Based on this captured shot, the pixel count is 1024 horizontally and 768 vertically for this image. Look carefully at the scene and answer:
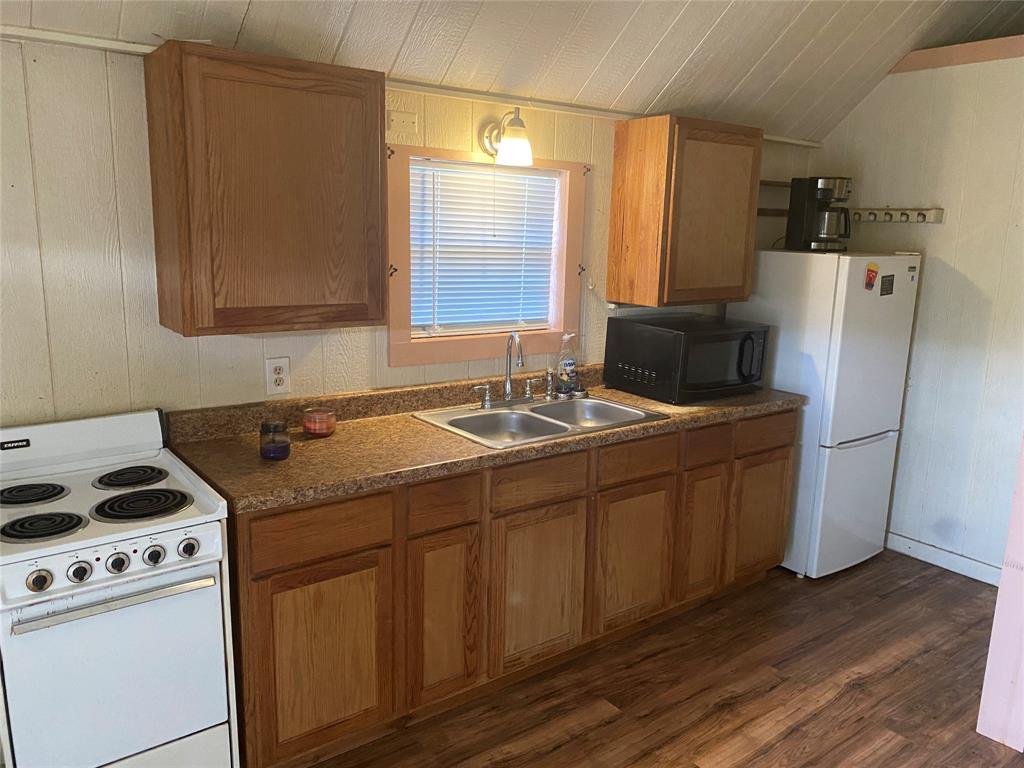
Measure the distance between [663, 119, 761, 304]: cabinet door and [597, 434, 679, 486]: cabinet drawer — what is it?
0.65 metres

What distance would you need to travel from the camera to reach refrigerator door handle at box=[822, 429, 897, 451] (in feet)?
11.3

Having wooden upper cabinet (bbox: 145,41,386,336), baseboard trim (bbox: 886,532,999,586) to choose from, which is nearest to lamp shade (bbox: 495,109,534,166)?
wooden upper cabinet (bbox: 145,41,386,336)

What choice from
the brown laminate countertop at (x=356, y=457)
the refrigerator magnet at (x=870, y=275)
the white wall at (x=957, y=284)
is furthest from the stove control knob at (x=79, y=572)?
the white wall at (x=957, y=284)

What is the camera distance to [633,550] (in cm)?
292

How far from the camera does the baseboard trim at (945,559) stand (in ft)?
11.9

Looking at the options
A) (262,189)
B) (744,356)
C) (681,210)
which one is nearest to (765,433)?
(744,356)

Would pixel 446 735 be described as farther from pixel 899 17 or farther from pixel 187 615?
pixel 899 17

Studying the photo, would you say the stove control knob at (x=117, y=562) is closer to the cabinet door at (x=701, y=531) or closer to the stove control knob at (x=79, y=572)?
the stove control knob at (x=79, y=572)

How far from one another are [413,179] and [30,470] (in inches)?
60.2

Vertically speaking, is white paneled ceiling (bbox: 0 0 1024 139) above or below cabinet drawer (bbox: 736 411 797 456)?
above

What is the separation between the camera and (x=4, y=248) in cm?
211

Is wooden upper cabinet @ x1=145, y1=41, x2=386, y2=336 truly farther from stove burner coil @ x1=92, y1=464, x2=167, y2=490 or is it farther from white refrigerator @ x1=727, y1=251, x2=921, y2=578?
white refrigerator @ x1=727, y1=251, x2=921, y2=578

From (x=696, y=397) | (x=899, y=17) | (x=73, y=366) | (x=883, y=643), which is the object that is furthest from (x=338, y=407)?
(x=899, y=17)

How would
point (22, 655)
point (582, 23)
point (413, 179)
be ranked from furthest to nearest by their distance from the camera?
1. point (413, 179)
2. point (582, 23)
3. point (22, 655)
